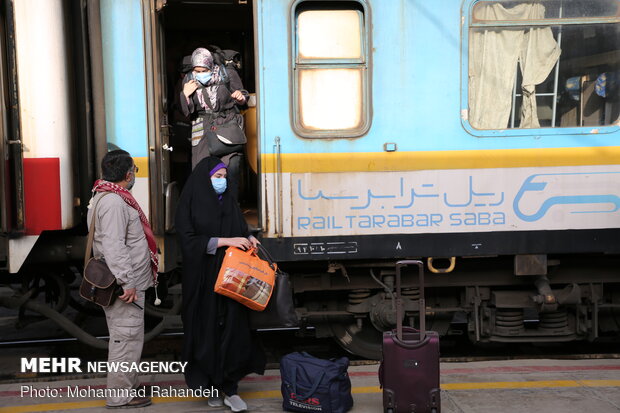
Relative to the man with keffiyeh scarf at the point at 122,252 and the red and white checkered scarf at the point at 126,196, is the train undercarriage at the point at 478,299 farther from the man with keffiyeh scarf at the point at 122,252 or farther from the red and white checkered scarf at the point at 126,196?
the man with keffiyeh scarf at the point at 122,252

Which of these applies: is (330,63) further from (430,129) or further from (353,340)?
(353,340)

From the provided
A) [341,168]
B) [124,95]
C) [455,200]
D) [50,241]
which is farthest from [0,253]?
[455,200]

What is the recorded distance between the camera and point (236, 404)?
5246 mm

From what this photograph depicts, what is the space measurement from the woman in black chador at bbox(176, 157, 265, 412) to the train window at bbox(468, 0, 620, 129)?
7.48 feet

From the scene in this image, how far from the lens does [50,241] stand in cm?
636

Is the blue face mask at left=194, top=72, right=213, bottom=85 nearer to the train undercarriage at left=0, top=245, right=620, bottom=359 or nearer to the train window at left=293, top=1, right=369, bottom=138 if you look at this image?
the train window at left=293, top=1, right=369, bottom=138

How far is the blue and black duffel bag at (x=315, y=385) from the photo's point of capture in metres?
5.11

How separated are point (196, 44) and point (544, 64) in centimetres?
389

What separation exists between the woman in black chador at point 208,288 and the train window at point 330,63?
1.20 m

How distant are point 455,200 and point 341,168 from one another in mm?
961

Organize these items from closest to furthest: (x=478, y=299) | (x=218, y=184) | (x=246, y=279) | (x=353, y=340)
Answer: (x=246, y=279), (x=218, y=184), (x=478, y=299), (x=353, y=340)

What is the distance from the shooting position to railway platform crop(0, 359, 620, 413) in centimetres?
538

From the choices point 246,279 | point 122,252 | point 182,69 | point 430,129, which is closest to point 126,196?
point 122,252

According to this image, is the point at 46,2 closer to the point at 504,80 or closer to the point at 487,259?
the point at 504,80
